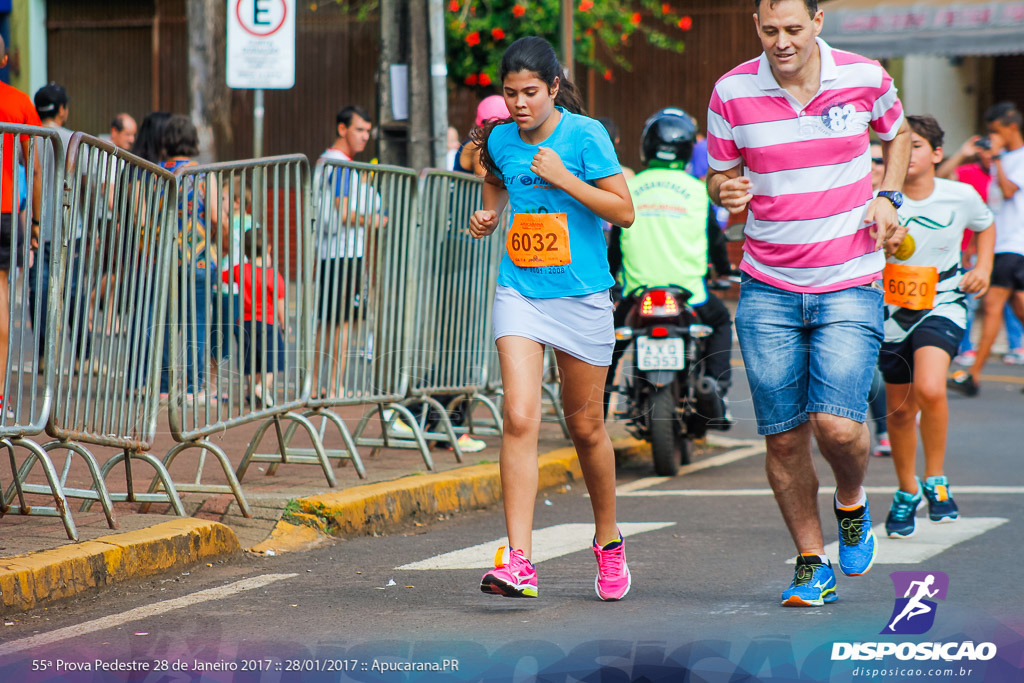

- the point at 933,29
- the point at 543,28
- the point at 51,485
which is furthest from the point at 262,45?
the point at 933,29

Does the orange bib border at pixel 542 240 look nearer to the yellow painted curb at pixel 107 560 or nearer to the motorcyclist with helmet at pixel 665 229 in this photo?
the yellow painted curb at pixel 107 560

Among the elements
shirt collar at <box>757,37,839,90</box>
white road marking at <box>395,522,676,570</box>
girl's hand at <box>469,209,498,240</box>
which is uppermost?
shirt collar at <box>757,37,839,90</box>

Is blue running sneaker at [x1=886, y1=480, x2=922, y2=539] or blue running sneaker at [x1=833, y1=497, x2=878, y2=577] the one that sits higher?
blue running sneaker at [x1=833, y1=497, x2=878, y2=577]

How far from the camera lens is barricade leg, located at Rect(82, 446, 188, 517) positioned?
5.86 meters

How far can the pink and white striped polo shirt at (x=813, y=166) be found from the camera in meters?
4.74

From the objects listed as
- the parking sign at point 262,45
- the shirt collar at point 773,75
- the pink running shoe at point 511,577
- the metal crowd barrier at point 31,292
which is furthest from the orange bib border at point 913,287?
the parking sign at point 262,45

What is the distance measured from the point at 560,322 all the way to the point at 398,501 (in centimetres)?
202

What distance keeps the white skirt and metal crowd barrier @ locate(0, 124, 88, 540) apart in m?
1.58

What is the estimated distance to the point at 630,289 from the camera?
8.12m

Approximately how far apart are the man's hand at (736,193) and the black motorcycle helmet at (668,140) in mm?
3406

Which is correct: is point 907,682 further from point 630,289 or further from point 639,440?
point 639,440

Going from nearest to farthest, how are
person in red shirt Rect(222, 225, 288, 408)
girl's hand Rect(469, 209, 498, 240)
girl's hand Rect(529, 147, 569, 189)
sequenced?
girl's hand Rect(529, 147, 569, 189), girl's hand Rect(469, 209, 498, 240), person in red shirt Rect(222, 225, 288, 408)

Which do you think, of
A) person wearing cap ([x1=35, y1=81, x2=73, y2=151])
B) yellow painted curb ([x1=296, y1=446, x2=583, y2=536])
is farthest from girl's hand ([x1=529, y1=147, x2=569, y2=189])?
person wearing cap ([x1=35, y1=81, x2=73, y2=151])

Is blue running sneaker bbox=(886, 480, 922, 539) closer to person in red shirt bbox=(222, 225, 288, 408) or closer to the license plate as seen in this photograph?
the license plate
